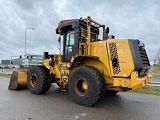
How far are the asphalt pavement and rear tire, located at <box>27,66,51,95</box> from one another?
574mm

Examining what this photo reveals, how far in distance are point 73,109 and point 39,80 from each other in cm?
291

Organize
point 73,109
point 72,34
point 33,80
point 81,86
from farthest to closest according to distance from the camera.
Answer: point 33,80, point 72,34, point 81,86, point 73,109

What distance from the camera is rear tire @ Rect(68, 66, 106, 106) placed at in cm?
657

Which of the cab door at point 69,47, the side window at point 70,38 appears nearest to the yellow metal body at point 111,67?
the cab door at point 69,47

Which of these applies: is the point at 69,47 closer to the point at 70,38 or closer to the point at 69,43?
the point at 69,43

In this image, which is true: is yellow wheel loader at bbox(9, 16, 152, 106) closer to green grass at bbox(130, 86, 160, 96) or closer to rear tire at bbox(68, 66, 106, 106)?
rear tire at bbox(68, 66, 106, 106)

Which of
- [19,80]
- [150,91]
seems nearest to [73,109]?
[19,80]

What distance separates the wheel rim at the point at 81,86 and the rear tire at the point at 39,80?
6.64ft

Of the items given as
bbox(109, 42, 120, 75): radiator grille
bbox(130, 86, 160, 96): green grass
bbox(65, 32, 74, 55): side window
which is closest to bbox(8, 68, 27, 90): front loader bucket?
bbox(65, 32, 74, 55): side window

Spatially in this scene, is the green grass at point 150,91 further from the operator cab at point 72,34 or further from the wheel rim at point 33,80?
the wheel rim at point 33,80

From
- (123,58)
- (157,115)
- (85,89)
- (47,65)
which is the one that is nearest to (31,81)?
(47,65)

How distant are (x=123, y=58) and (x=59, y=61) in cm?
318

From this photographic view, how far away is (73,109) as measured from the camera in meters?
6.38

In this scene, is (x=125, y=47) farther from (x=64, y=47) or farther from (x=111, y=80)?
(x=64, y=47)
